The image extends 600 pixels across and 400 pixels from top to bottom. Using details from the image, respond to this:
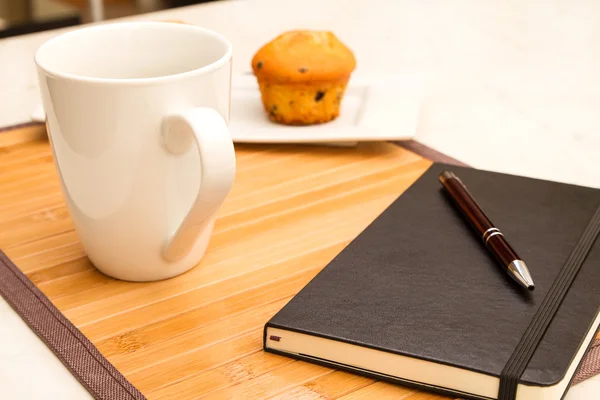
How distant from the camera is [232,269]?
0.64 meters

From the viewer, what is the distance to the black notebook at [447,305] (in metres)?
0.48

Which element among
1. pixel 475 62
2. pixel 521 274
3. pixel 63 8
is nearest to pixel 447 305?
pixel 521 274

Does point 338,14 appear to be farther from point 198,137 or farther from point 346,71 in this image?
point 198,137

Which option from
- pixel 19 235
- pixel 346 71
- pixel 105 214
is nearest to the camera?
pixel 105 214

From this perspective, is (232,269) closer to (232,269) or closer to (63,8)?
(232,269)

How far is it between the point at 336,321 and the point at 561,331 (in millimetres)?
143

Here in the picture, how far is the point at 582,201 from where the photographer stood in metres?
0.67

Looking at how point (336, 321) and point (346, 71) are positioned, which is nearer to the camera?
point (336, 321)

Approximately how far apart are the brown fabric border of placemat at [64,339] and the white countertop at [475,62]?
1.34ft

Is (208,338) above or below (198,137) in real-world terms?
below

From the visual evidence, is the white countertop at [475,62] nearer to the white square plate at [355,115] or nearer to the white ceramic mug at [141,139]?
the white square plate at [355,115]

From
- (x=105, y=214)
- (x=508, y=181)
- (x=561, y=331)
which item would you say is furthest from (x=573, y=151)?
(x=105, y=214)

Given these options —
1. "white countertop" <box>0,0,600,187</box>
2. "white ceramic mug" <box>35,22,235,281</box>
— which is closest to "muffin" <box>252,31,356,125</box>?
"white countertop" <box>0,0,600,187</box>

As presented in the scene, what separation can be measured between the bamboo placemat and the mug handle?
79 mm
